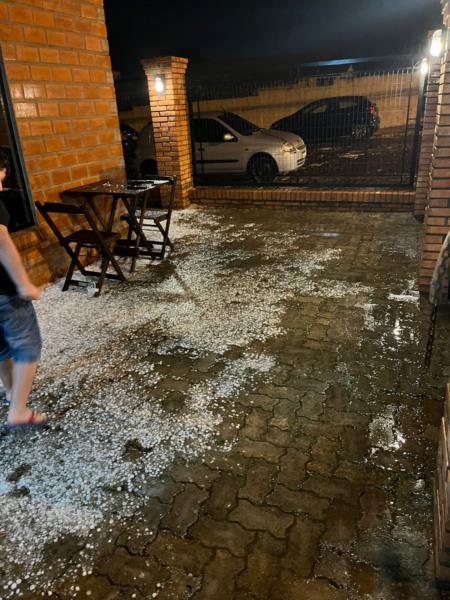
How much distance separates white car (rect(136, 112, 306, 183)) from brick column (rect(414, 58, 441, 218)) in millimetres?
3501

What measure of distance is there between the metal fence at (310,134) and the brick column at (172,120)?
1.31ft

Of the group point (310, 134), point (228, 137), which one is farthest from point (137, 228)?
point (310, 134)

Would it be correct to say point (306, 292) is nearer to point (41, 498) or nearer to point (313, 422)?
point (313, 422)

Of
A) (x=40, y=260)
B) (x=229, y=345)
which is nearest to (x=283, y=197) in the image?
(x=40, y=260)

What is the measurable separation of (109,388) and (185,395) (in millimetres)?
578

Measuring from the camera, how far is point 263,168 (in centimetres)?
1029

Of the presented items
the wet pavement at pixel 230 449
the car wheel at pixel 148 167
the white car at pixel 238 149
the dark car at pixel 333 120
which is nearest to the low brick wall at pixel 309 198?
the white car at pixel 238 149

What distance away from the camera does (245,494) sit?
2.30 metres

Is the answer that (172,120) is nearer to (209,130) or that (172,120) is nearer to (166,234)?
(209,130)

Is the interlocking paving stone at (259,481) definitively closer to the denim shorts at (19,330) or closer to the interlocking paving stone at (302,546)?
the interlocking paving stone at (302,546)

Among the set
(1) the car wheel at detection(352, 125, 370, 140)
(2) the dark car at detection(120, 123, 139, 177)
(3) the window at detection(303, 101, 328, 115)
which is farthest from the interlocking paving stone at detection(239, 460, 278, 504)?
(3) the window at detection(303, 101, 328, 115)

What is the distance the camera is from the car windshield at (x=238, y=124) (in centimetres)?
1026

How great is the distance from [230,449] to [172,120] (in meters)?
7.43

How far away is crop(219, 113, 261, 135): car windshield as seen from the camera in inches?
404
